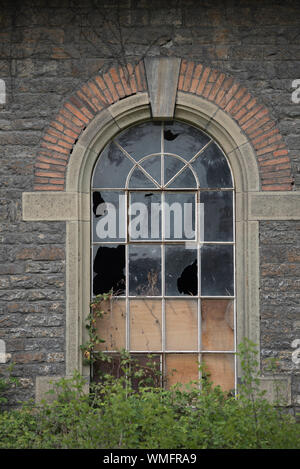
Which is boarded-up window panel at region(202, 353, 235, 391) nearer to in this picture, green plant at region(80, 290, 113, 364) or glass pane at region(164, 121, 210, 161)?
green plant at region(80, 290, 113, 364)

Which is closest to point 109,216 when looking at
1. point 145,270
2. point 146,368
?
point 145,270

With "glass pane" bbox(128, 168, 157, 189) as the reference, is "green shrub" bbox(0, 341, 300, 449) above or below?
below

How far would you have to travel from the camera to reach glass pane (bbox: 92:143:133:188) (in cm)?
587

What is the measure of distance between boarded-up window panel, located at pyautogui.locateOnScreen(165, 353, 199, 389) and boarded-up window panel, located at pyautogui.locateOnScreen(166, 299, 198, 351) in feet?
0.29

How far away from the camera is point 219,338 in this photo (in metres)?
5.72

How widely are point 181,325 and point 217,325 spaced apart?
0.37 metres

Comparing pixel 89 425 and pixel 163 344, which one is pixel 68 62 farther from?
pixel 89 425

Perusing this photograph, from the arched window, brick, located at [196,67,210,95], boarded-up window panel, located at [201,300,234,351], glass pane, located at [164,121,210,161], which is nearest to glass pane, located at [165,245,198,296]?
the arched window

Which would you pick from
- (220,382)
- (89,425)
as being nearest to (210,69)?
(220,382)

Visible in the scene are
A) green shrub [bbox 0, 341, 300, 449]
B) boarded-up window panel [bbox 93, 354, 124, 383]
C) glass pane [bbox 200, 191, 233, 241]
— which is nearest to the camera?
green shrub [bbox 0, 341, 300, 449]

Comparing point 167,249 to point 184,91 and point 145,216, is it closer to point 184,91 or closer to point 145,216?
point 145,216

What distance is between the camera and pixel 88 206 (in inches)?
227

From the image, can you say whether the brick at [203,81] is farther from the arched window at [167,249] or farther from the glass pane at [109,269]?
the glass pane at [109,269]

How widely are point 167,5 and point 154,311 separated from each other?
3190 mm
